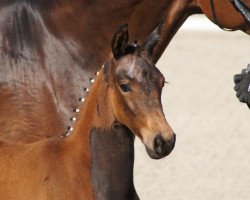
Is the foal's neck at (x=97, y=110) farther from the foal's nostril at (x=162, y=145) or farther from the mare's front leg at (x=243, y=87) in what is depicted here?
the mare's front leg at (x=243, y=87)

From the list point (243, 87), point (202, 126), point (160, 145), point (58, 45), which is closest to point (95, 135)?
point (160, 145)

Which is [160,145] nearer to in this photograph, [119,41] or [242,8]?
[119,41]

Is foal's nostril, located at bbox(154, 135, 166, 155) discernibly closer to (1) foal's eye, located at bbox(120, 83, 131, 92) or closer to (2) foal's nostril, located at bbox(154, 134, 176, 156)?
(2) foal's nostril, located at bbox(154, 134, 176, 156)

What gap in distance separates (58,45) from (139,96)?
87cm

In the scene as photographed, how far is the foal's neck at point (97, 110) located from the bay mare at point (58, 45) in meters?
0.34

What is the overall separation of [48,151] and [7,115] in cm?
45

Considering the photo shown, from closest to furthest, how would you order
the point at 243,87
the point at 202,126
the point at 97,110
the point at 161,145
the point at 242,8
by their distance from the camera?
1. the point at 161,145
2. the point at 97,110
3. the point at 242,8
4. the point at 243,87
5. the point at 202,126

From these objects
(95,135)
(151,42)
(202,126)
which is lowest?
(202,126)

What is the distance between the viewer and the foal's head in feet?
12.2

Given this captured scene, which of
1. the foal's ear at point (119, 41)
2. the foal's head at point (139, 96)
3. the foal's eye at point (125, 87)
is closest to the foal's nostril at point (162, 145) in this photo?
the foal's head at point (139, 96)

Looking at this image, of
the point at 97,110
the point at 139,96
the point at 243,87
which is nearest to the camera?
the point at 139,96

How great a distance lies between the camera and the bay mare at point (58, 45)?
4414mm

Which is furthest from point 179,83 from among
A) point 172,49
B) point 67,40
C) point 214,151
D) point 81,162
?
point 81,162

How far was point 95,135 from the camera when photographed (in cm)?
396
